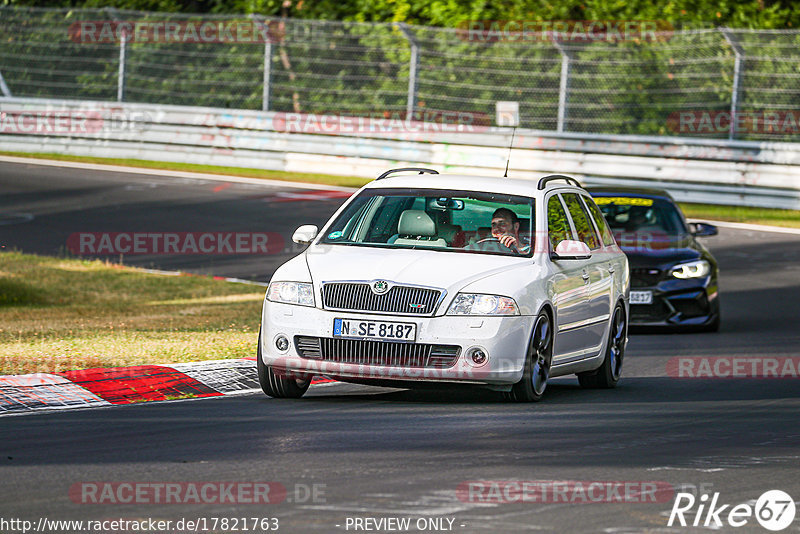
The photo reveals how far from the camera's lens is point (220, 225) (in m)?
22.6

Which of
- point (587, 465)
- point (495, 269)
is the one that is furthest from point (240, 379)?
point (587, 465)

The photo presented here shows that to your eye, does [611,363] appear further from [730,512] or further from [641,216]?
[641,216]

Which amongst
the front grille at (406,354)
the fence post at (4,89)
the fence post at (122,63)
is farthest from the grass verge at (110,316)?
the fence post at (4,89)

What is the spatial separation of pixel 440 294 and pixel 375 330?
0.47 metres

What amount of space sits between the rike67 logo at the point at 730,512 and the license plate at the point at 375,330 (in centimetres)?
283

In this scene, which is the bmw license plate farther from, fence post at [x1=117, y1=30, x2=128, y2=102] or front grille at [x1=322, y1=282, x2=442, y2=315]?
fence post at [x1=117, y1=30, x2=128, y2=102]

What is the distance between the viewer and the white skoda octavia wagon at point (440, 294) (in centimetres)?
934

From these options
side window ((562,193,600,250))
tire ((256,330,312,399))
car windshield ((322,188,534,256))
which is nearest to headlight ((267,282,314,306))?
tire ((256,330,312,399))

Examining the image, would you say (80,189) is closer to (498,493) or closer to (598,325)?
(598,325)

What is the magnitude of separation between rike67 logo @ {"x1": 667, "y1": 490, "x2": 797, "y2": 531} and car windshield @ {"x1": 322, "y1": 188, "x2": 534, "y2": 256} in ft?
12.1

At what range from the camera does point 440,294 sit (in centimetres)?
936

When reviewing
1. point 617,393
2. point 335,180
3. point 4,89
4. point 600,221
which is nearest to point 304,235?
point 617,393

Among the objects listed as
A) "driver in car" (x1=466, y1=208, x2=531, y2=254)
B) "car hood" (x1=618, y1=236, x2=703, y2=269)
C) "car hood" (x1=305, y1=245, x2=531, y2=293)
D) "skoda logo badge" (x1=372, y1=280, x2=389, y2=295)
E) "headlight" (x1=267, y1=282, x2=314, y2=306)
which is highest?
"driver in car" (x1=466, y1=208, x2=531, y2=254)

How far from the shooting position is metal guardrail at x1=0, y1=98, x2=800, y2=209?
2645 cm
